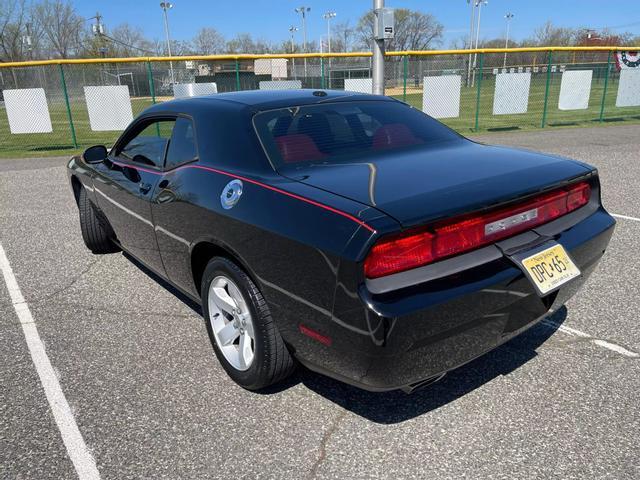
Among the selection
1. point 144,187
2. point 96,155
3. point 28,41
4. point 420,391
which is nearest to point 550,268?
point 420,391

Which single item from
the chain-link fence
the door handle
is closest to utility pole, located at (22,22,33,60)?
the chain-link fence

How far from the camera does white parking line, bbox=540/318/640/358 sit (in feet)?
9.55

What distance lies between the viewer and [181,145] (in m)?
3.11

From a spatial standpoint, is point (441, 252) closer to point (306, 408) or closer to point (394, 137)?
point (306, 408)

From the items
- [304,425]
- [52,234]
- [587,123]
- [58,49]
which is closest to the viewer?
Answer: [304,425]

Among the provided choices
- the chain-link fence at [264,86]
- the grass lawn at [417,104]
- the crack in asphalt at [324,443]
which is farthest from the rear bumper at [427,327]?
the grass lawn at [417,104]

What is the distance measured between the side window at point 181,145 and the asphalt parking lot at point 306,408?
1.12 metres

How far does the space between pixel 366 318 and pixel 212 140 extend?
4.98 feet

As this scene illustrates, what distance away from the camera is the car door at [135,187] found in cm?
332

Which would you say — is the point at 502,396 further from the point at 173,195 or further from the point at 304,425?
the point at 173,195

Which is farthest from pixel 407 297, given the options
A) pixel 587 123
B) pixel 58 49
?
pixel 58 49

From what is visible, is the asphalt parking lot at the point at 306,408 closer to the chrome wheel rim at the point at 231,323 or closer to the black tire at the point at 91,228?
the chrome wheel rim at the point at 231,323

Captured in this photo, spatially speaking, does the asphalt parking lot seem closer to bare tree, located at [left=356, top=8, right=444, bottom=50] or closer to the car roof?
the car roof

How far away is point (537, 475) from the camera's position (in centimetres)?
205
